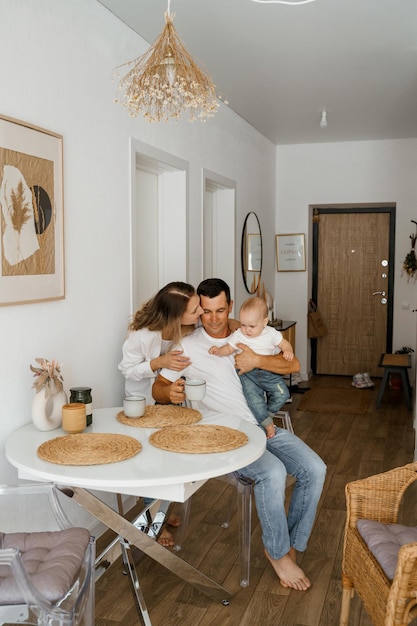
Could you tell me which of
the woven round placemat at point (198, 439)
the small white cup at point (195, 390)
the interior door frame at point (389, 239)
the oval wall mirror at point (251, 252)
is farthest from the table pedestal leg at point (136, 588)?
the interior door frame at point (389, 239)

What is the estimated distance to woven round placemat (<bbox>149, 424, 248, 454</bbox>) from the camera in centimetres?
218

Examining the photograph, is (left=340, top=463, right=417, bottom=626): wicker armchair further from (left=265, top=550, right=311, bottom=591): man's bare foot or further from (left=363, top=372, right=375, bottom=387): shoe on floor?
(left=363, top=372, right=375, bottom=387): shoe on floor

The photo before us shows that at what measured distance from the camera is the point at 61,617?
167cm

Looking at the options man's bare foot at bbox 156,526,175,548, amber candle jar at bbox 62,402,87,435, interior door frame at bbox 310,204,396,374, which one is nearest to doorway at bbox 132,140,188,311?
man's bare foot at bbox 156,526,175,548

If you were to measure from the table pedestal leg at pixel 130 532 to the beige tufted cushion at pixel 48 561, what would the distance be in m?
0.11

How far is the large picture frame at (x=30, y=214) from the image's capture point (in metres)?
2.38

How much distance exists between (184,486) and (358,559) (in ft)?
2.08

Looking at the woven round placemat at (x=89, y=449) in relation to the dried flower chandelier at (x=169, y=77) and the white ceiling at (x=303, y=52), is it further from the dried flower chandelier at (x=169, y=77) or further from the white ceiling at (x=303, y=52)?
the white ceiling at (x=303, y=52)

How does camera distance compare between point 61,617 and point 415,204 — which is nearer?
Result: point 61,617

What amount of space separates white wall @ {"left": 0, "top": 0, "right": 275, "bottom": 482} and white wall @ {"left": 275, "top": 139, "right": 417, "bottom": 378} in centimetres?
335

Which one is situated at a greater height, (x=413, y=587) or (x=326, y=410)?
(x=413, y=587)

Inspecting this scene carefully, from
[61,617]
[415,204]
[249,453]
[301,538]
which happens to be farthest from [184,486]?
[415,204]

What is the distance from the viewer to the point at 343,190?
22.6 ft

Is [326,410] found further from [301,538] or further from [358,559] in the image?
[358,559]
